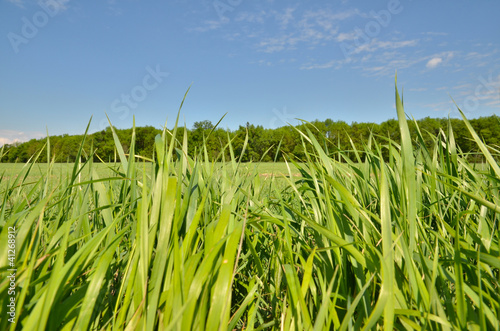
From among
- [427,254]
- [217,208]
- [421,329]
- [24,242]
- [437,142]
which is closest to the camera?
[421,329]

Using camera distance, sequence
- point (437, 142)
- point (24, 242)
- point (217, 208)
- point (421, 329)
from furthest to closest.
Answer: point (437, 142), point (217, 208), point (24, 242), point (421, 329)

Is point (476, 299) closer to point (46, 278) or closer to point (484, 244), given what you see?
point (484, 244)

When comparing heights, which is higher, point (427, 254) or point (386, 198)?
point (386, 198)

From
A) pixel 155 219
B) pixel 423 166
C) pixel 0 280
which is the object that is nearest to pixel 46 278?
pixel 0 280

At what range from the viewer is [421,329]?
499mm

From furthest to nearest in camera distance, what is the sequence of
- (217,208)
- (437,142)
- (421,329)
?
(437,142), (217,208), (421,329)

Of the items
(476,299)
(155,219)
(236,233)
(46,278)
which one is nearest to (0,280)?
(46,278)

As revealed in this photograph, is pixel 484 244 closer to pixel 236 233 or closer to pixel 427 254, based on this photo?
pixel 427 254

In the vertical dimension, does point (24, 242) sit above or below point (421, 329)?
above

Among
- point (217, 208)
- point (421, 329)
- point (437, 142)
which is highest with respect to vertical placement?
point (437, 142)

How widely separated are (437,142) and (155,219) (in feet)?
3.93

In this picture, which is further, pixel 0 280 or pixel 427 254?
pixel 427 254

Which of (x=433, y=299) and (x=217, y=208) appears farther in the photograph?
(x=217, y=208)

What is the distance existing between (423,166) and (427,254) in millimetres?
601
